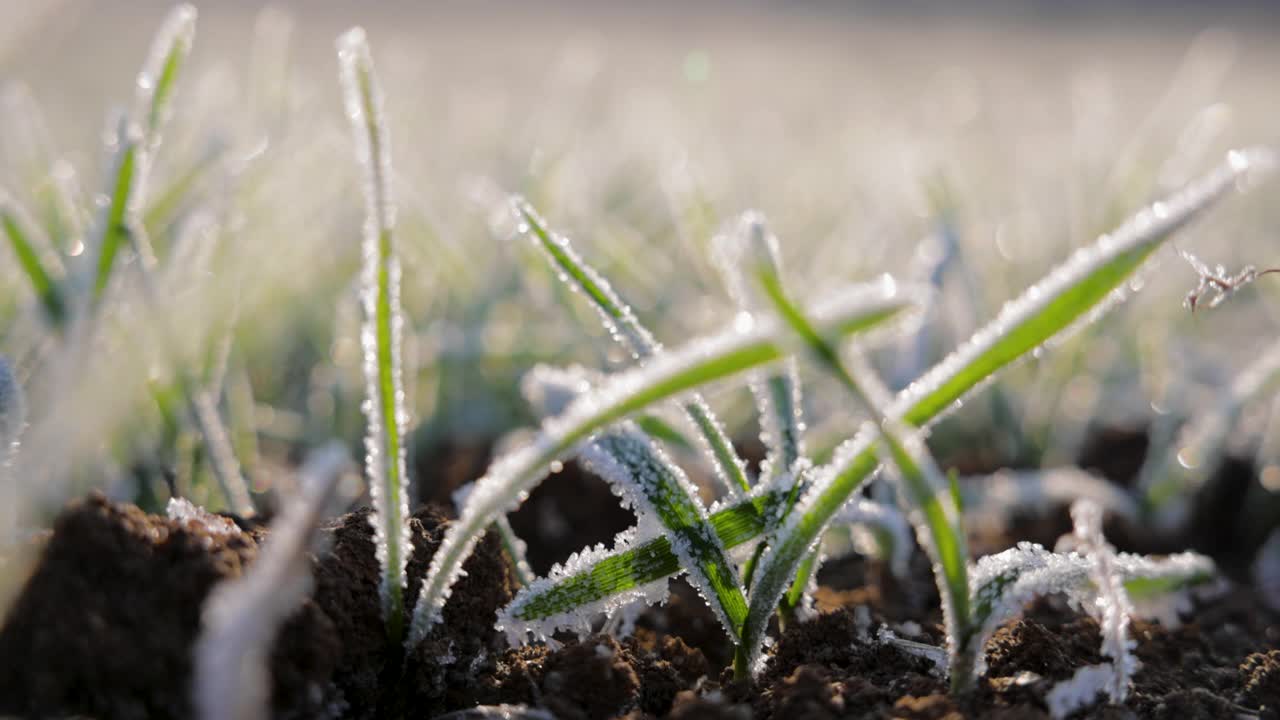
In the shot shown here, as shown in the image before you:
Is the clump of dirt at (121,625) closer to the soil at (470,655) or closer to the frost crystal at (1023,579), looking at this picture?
the soil at (470,655)

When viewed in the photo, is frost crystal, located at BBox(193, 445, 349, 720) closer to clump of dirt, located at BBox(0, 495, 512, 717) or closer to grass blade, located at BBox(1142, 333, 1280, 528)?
clump of dirt, located at BBox(0, 495, 512, 717)

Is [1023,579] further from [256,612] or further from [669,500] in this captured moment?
[256,612]

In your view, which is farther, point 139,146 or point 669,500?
point 139,146

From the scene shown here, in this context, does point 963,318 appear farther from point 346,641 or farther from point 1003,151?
point 1003,151

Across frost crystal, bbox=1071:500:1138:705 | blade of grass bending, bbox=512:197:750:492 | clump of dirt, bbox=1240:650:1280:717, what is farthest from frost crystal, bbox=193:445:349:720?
clump of dirt, bbox=1240:650:1280:717

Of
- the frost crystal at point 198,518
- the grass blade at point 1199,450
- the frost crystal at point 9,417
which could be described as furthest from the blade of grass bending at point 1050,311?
the grass blade at point 1199,450

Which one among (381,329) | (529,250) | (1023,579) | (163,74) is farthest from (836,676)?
(529,250)
